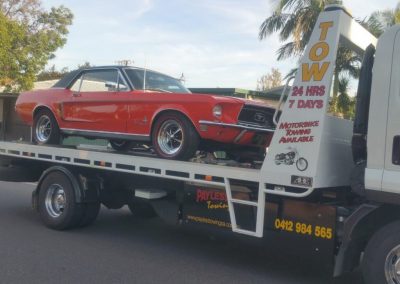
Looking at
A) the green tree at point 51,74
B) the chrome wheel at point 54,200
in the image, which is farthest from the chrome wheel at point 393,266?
the green tree at point 51,74

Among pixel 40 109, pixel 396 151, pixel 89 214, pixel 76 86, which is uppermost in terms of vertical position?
pixel 76 86

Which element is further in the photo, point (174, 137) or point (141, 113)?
point (141, 113)

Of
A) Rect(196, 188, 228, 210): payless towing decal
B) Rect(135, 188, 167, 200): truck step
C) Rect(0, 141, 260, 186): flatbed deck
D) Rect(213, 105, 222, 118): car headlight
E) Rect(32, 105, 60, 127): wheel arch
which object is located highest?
Rect(213, 105, 222, 118): car headlight

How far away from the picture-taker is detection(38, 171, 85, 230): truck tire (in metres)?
7.27

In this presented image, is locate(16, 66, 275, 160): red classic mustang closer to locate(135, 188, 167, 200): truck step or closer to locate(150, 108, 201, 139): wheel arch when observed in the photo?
locate(150, 108, 201, 139): wheel arch

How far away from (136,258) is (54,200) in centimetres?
210

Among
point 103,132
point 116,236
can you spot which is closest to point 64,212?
point 116,236

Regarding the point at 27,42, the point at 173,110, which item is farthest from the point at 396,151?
the point at 27,42

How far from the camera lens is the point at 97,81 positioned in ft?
26.4

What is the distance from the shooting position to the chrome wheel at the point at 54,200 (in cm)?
753

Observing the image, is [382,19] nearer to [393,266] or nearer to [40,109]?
[40,109]

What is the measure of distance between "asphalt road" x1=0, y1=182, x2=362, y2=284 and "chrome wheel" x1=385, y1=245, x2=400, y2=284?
1237 millimetres

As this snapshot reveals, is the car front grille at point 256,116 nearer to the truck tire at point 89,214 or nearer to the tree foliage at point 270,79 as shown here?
the truck tire at point 89,214

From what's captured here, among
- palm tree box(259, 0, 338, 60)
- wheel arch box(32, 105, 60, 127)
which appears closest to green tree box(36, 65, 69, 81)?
palm tree box(259, 0, 338, 60)
